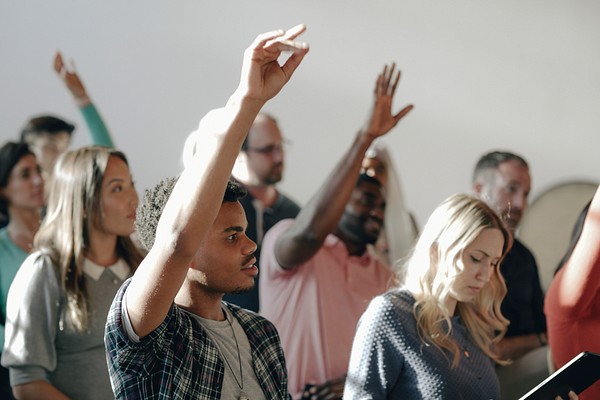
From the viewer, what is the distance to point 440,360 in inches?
90.0

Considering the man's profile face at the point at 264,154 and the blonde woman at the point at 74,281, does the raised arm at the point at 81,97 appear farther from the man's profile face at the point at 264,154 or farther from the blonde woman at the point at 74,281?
the blonde woman at the point at 74,281

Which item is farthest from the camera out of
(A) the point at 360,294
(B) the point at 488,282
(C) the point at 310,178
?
(C) the point at 310,178

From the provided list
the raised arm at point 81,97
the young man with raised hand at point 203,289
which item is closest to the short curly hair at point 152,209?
the young man with raised hand at point 203,289

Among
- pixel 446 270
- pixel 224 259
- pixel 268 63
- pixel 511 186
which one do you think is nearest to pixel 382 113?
pixel 511 186

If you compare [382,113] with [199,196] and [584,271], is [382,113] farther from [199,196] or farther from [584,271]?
[199,196]

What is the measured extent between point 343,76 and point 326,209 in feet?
4.88

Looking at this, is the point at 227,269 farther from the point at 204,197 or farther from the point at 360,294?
the point at 360,294

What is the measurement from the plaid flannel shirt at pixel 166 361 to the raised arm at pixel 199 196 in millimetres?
64

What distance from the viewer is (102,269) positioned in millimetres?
2709

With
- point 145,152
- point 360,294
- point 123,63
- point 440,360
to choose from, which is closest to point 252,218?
point 360,294

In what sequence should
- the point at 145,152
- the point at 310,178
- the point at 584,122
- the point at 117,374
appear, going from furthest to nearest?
the point at 584,122 < the point at 310,178 < the point at 145,152 < the point at 117,374

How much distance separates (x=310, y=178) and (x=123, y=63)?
1.05 m

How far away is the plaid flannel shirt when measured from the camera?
64.2 inches

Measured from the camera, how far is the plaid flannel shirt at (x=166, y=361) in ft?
5.35
